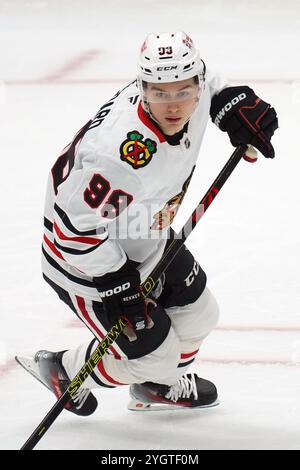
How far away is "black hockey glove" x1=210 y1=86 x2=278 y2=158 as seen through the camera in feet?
8.66

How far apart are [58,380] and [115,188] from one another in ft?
2.45

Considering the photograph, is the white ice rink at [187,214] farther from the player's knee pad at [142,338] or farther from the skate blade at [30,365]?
the player's knee pad at [142,338]

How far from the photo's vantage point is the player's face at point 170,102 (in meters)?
2.34

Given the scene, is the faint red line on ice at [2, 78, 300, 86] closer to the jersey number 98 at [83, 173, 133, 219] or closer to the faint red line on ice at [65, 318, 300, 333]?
the faint red line on ice at [65, 318, 300, 333]

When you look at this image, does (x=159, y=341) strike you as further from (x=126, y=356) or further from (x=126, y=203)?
(x=126, y=203)

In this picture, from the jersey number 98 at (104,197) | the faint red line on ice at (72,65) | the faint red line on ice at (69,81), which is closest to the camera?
the jersey number 98 at (104,197)

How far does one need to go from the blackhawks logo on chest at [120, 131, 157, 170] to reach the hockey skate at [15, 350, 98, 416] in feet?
2.54

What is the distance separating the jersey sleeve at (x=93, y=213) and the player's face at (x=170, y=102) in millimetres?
159

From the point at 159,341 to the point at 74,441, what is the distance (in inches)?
14.4

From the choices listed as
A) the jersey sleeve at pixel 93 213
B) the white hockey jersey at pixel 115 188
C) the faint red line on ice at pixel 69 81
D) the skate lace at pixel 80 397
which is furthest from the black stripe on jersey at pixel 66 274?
the faint red line on ice at pixel 69 81

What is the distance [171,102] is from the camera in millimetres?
2338

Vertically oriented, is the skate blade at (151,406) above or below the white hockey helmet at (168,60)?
below

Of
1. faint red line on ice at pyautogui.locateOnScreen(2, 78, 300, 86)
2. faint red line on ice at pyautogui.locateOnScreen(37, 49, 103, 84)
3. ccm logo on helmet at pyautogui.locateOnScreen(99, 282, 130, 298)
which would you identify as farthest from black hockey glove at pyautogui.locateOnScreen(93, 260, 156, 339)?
faint red line on ice at pyautogui.locateOnScreen(37, 49, 103, 84)
